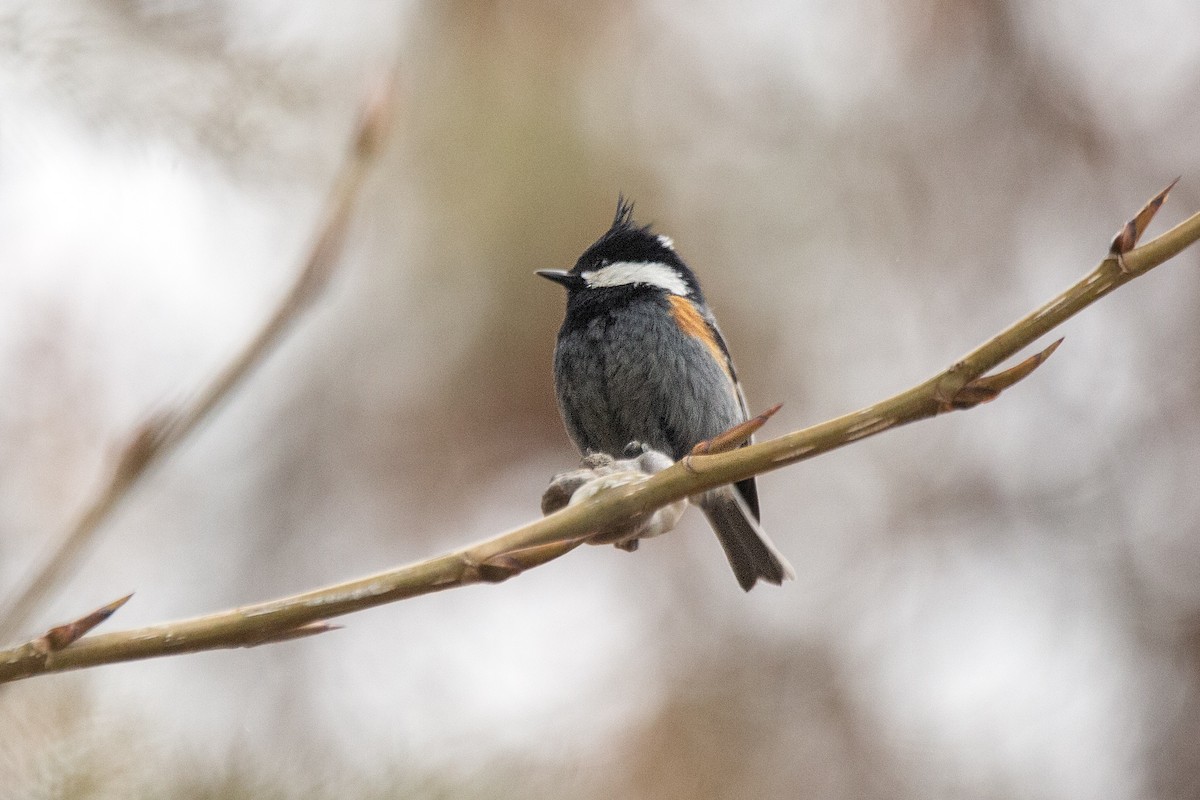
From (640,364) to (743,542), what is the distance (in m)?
0.74

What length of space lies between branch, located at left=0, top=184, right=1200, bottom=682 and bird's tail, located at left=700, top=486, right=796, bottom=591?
7.14 feet

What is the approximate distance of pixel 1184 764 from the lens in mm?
5727

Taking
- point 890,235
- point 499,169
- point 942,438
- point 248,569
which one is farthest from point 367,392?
point 942,438

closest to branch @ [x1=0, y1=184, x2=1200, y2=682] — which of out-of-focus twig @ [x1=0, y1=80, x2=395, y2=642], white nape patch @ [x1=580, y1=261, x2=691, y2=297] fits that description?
out-of-focus twig @ [x1=0, y1=80, x2=395, y2=642]

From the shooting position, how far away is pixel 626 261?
3496 millimetres

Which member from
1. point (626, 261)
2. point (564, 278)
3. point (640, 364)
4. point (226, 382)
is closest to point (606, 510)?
point (226, 382)

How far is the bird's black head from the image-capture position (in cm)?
345

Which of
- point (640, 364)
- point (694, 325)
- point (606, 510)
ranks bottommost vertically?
point (606, 510)

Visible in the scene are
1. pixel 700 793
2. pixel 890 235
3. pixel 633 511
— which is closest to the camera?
pixel 633 511

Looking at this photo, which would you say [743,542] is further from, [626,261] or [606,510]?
[606,510]

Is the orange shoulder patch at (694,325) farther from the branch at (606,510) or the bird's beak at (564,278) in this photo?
the branch at (606,510)

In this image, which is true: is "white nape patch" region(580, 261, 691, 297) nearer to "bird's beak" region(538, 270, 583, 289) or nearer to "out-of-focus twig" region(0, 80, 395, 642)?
"bird's beak" region(538, 270, 583, 289)

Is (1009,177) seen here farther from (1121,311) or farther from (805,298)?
(805,298)

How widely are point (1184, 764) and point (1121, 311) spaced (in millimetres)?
2367
